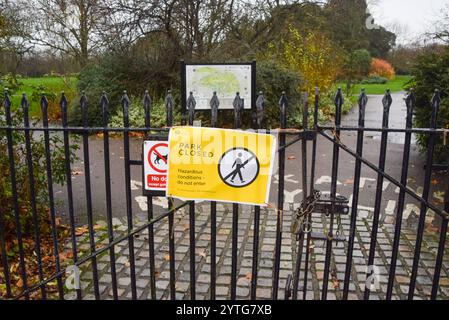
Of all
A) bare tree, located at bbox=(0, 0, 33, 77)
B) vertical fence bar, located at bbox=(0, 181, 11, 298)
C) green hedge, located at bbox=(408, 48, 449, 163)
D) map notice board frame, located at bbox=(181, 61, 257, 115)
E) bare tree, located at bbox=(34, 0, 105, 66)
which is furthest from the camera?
bare tree, located at bbox=(34, 0, 105, 66)

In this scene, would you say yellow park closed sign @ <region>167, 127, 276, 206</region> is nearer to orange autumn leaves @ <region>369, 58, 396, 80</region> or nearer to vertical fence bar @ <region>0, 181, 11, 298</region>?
vertical fence bar @ <region>0, 181, 11, 298</region>

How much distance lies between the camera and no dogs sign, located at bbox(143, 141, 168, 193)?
2.52 meters

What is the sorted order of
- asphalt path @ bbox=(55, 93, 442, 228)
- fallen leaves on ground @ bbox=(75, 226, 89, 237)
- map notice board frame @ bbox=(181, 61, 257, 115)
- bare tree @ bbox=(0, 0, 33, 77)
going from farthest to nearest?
1. bare tree @ bbox=(0, 0, 33, 77)
2. map notice board frame @ bbox=(181, 61, 257, 115)
3. asphalt path @ bbox=(55, 93, 442, 228)
4. fallen leaves on ground @ bbox=(75, 226, 89, 237)

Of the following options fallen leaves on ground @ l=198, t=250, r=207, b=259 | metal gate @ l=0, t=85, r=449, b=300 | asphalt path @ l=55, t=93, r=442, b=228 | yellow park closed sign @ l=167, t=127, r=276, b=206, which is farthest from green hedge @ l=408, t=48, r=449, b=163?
yellow park closed sign @ l=167, t=127, r=276, b=206

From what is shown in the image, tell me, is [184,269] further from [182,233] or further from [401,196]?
[401,196]

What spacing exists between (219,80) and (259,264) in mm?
4670

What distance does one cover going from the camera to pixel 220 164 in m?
2.43

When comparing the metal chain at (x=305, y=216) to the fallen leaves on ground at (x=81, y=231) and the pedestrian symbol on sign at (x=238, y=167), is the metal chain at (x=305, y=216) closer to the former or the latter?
the pedestrian symbol on sign at (x=238, y=167)

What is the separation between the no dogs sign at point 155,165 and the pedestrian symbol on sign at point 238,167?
14.7 inches

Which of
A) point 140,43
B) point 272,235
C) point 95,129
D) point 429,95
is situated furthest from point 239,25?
point 95,129

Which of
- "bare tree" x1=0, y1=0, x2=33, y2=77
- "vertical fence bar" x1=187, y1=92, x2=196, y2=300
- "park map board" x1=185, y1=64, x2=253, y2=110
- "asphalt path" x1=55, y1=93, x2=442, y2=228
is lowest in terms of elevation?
"asphalt path" x1=55, y1=93, x2=442, y2=228

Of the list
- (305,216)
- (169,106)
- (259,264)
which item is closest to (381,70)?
(259,264)

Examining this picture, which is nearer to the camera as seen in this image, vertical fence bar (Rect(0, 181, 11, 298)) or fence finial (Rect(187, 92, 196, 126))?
fence finial (Rect(187, 92, 196, 126))
